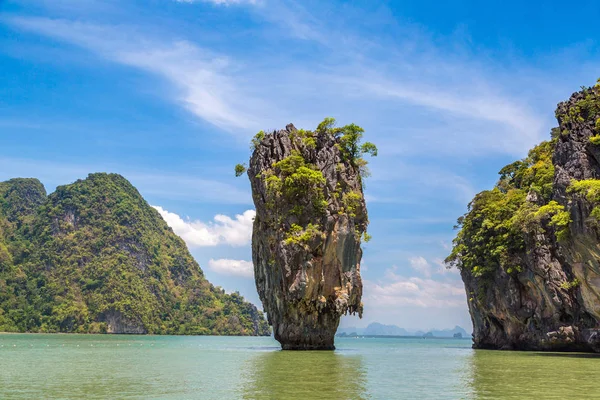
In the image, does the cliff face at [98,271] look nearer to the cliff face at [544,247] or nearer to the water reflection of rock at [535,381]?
the cliff face at [544,247]

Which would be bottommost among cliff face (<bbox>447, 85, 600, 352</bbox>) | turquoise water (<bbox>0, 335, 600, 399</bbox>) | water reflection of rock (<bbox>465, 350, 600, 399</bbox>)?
turquoise water (<bbox>0, 335, 600, 399</bbox>)

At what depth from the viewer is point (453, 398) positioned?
15203 mm

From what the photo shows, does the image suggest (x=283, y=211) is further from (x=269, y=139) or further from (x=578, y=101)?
(x=578, y=101)

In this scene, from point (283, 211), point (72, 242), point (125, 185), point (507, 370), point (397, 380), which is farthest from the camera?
point (125, 185)

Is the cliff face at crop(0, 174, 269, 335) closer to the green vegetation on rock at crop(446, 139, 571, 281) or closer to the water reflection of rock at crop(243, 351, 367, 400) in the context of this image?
the green vegetation on rock at crop(446, 139, 571, 281)

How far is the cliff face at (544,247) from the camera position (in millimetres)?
30578

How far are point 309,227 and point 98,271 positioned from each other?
92.8 m

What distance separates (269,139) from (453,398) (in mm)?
26808

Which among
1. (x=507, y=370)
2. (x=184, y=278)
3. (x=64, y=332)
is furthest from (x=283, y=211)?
(x=184, y=278)

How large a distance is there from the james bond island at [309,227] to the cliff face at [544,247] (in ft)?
32.3

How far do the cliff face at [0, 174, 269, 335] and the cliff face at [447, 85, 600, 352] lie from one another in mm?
80669

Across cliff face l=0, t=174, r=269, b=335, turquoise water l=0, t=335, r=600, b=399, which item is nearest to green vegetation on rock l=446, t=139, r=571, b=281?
turquoise water l=0, t=335, r=600, b=399

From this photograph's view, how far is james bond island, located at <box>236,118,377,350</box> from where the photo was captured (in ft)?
120

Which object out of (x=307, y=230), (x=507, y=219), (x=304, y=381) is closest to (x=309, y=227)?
(x=307, y=230)
